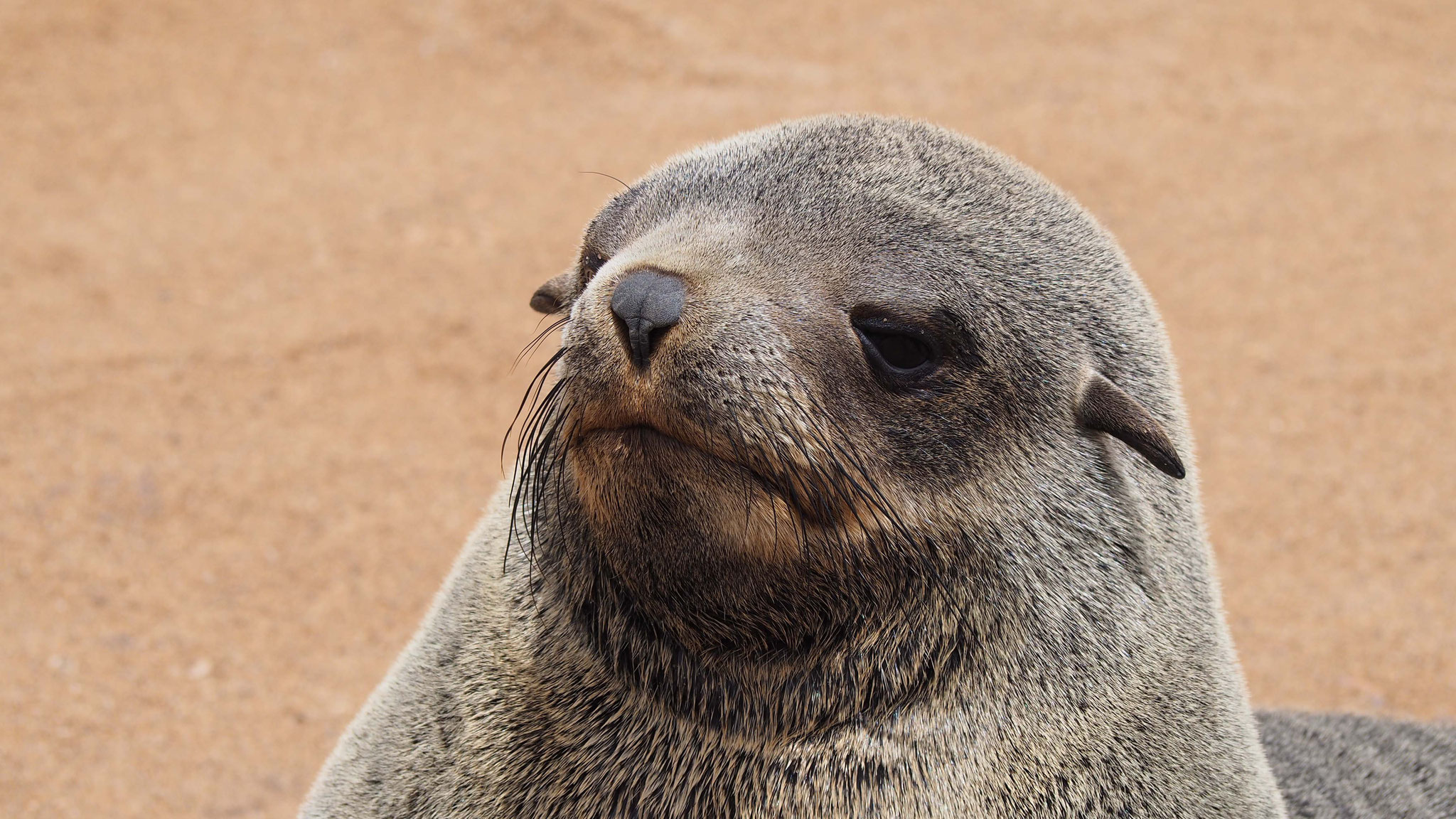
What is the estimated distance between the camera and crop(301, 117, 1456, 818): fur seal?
2.12 m

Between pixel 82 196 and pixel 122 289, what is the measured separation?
45.1 inches

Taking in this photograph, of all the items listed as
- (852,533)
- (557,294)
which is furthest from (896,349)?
(557,294)

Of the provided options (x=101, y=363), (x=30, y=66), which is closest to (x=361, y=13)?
(x=30, y=66)

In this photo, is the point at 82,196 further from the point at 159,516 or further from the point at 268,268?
the point at 159,516

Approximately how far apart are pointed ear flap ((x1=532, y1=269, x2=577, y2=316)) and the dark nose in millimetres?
660

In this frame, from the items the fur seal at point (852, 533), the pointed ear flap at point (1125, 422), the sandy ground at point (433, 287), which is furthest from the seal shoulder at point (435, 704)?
the sandy ground at point (433, 287)

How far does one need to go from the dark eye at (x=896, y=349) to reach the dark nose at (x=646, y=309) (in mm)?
349

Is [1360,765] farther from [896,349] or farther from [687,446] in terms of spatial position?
[687,446]

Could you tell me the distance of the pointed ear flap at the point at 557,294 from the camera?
2.74 m

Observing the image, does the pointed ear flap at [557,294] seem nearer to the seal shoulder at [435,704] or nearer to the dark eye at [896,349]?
the seal shoulder at [435,704]

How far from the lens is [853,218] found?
2.35 meters

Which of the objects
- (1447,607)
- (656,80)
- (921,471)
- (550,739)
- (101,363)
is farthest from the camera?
(656,80)

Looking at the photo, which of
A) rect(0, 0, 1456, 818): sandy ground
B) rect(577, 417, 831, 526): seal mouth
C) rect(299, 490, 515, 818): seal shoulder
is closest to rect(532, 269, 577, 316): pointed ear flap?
rect(299, 490, 515, 818): seal shoulder

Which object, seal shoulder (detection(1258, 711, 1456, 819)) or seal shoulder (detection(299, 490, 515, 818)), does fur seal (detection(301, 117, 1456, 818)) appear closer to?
seal shoulder (detection(299, 490, 515, 818))
